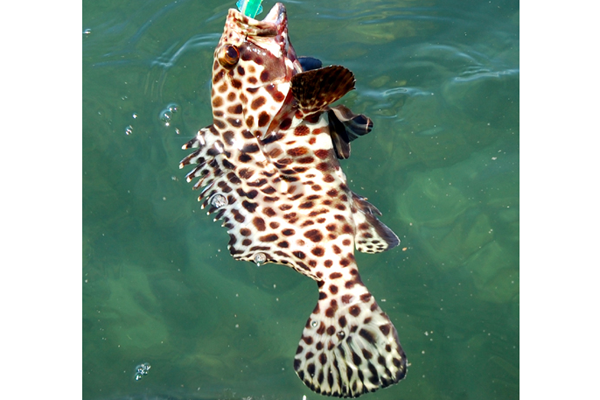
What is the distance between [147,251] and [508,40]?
3923 millimetres

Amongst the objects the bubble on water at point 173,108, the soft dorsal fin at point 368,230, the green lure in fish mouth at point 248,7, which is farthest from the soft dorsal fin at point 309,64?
the bubble on water at point 173,108

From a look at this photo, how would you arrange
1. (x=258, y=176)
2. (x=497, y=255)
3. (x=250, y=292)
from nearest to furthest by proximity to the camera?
(x=258, y=176)
(x=497, y=255)
(x=250, y=292)

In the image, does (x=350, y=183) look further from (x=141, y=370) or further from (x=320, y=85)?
(x=141, y=370)

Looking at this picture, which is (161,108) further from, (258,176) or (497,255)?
(497,255)

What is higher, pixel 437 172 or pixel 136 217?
pixel 437 172

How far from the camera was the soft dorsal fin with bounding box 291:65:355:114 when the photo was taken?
2281 mm

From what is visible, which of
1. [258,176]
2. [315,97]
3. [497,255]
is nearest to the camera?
[315,97]

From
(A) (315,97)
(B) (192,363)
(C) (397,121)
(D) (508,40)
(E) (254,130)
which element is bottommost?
(B) (192,363)

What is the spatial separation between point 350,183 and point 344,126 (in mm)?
1547

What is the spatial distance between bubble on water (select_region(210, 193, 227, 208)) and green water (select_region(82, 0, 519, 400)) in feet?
6.15

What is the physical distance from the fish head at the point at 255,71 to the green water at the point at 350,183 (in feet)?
5.57

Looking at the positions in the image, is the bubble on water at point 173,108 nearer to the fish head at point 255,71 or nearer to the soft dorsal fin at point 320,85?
the fish head at point 255,71

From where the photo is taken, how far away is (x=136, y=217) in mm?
4816

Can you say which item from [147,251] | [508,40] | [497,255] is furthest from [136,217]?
[508,40]
